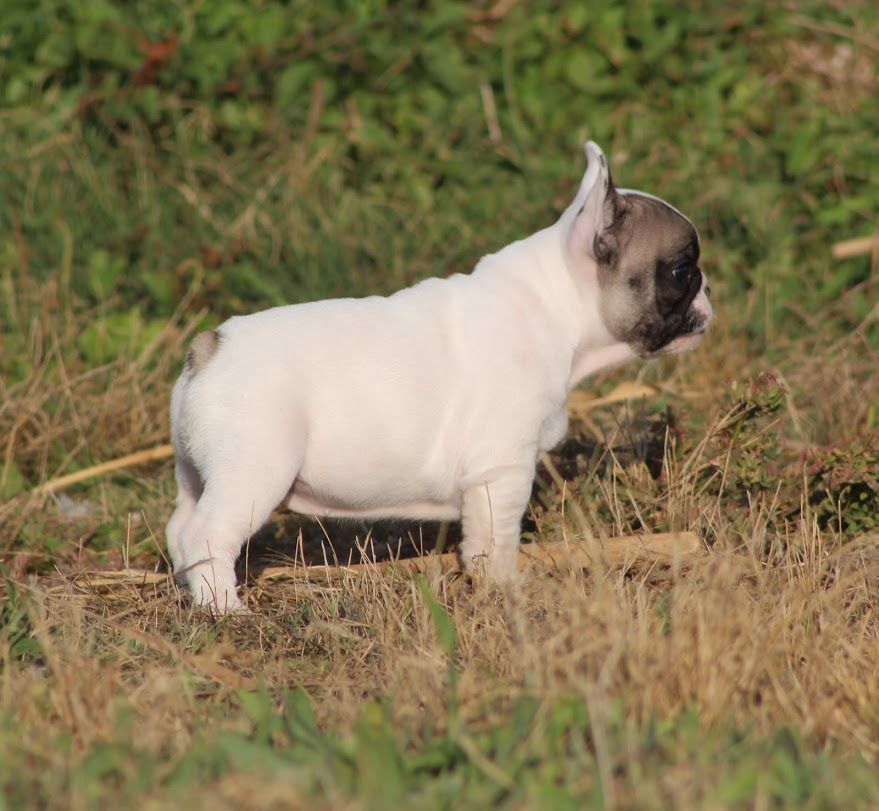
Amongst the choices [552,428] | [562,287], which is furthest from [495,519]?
[562,287]

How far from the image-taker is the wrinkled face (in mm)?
4402

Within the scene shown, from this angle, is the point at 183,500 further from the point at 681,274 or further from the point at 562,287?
the point at 681,274

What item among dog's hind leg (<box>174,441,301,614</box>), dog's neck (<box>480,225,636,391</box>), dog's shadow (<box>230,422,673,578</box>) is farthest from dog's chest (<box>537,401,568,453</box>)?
dog's hind leg (<box>174,441,301,614</box>)

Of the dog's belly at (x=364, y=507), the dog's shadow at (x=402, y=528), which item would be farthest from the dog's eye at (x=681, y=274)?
the dog's belly at (x=364, y=507)

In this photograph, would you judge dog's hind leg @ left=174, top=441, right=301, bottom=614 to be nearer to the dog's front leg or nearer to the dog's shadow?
the dog's front leg

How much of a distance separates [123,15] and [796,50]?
381 cm

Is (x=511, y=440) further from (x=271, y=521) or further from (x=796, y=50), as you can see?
(x=796, y=50)

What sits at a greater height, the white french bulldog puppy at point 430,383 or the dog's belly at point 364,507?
the white french bulldog puppy at point 430,383

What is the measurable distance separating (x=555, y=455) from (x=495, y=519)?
3.95 ft

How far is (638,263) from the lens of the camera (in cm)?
443

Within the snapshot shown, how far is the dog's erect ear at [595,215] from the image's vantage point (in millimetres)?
4242

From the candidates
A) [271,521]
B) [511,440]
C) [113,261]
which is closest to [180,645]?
[511,440]

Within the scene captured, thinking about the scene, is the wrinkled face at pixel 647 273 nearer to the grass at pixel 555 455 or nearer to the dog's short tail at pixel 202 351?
the grass at pixel 555 455

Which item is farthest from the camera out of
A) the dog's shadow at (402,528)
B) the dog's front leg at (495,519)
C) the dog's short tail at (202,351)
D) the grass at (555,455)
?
the dog's shadow at (402,528)
